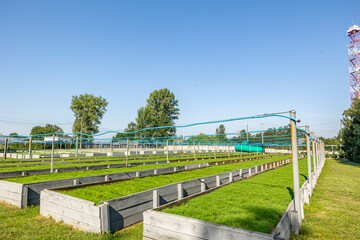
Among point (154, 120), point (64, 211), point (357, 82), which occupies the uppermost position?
point (357, 82)

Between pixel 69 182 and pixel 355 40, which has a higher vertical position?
pixel 355 40

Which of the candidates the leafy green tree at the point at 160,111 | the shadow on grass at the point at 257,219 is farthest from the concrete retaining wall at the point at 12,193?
the leafy green tree at the point at 160,111

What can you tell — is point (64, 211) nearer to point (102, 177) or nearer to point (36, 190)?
point (36, 190)

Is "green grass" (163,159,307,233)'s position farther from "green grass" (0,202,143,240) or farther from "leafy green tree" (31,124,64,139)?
"leafy green tree" (31,124,64,139)

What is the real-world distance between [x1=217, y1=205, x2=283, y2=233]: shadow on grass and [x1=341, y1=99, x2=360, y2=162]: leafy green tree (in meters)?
27.1

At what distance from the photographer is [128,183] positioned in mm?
8008

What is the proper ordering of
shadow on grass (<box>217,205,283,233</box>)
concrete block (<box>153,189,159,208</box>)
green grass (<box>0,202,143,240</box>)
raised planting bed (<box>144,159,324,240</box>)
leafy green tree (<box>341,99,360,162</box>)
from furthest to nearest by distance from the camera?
1. leafy green tree (<box>341,99,360,162</box>)
2. concrete block (<box>153,189,159,208</box>)
3. green grass (<box>0,202,143,240</box>)
4. shadow on grass (<box>217,205,283,233</box>)
5. raised planting bed (<box>144,159,324,240</box>)

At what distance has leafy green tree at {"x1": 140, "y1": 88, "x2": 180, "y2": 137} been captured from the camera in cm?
6506

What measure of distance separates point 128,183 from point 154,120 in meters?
57.5

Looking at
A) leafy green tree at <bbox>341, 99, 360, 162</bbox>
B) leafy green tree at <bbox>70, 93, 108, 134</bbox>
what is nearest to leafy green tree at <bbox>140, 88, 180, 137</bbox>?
leafy green tree at <bbox>70, 93, 108, 134</bbox>

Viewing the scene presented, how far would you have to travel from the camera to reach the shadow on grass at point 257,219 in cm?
423

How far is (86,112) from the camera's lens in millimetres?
64812

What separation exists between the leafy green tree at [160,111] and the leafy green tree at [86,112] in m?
14.2

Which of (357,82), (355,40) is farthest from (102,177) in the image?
(355,40)
